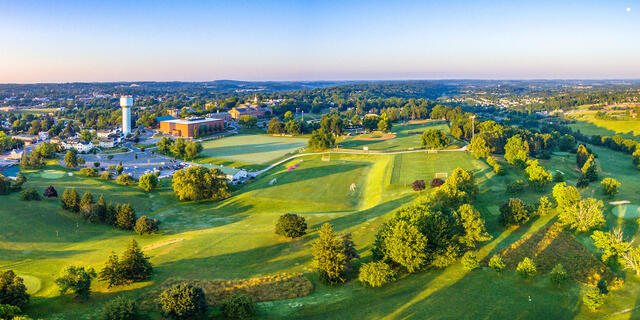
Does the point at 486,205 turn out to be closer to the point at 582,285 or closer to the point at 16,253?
the point at 582,285

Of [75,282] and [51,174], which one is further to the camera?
[51,174]

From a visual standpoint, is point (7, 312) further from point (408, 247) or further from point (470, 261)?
point (470, 261)

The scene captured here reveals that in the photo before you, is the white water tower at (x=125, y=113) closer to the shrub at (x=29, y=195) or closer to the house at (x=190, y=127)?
the house at (x=190, y=127)

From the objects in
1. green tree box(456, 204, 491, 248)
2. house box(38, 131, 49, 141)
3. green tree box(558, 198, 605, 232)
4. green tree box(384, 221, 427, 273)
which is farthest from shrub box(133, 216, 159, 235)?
house box(38, 131, 49, 141)

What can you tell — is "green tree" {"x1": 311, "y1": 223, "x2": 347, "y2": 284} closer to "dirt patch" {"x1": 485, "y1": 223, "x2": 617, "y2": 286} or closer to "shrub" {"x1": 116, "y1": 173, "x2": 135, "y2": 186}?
"dirt patch" {"x1": 485, "y1": 223, "x2": 617, "y2": 286}

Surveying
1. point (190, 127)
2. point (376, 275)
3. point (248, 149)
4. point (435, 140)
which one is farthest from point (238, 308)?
point (190, 127)
